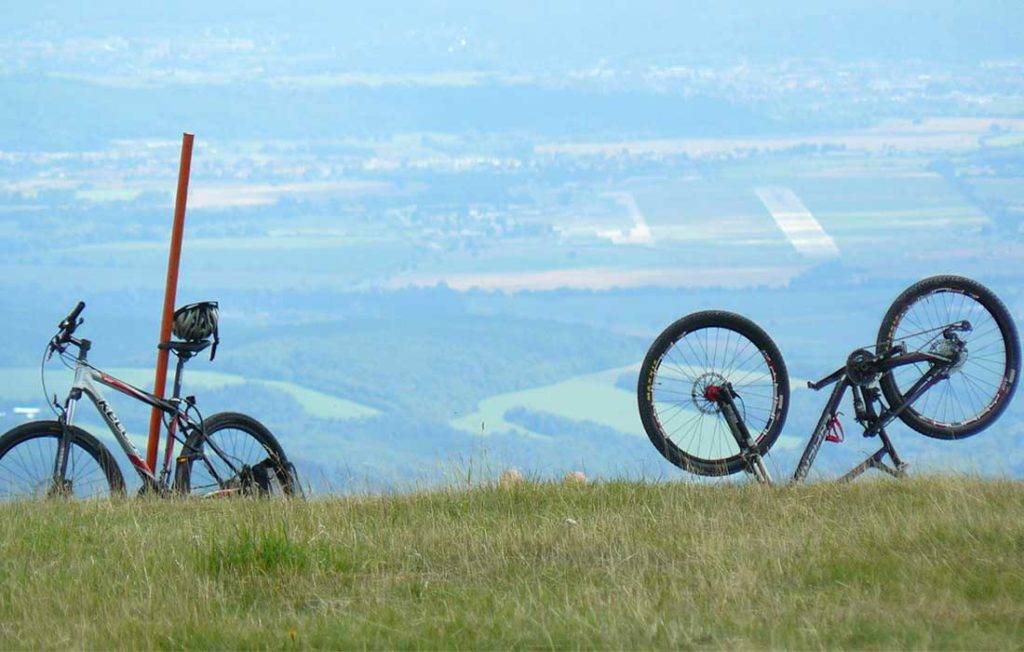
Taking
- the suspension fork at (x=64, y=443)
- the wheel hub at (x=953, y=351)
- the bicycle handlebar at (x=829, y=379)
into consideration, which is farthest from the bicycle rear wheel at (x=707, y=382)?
the suspension fork at (x=64, y=443)

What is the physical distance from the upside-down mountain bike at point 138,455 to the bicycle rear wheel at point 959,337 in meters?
4.10

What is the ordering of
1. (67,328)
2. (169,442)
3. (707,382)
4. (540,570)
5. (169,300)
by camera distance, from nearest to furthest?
(540,570) < (707,382) < (67,328) < (169,442) < (169,300)

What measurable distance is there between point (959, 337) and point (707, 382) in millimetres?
1651

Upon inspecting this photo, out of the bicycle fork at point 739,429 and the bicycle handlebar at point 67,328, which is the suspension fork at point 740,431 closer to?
the bicycle fork at point 739,429

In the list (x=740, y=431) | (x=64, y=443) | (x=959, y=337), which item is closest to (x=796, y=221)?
(x=959, y=337)

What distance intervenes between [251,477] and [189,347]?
3.14 ft

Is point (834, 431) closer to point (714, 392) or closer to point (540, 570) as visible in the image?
point (714, 392)

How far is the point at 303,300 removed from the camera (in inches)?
4847

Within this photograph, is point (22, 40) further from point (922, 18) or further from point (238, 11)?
point (922, 18)

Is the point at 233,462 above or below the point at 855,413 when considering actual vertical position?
below

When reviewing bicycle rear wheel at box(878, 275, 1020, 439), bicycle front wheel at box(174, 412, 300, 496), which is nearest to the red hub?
bicycle rear wheel at box(878, 275, 1020, 439)

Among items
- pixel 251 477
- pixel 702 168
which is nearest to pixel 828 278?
pixel 702 168

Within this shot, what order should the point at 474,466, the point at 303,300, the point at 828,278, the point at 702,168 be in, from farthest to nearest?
the point at 702,168 < the point at 303,300 < the point at 828,278 < the point at 474,466

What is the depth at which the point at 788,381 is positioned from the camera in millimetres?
9109
